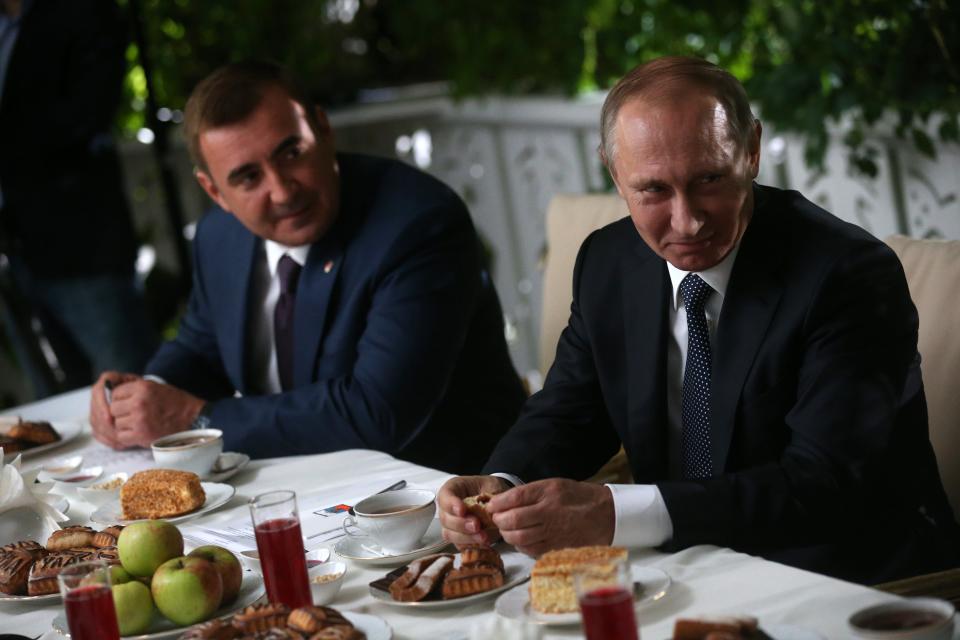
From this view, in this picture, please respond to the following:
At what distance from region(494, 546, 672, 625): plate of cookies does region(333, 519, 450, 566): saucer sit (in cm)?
25

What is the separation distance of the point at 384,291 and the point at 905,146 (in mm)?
1376

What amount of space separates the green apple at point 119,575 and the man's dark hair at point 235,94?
1298 mm

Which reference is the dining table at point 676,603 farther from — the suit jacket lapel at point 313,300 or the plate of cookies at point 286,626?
the suit jacket lapel at point 313,300

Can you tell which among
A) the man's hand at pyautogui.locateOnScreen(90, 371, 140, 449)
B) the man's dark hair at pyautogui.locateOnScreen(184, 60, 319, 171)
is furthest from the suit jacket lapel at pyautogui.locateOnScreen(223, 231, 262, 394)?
the man's hand at pyautogui.locateOnScreen(90, 371, 140, 449)

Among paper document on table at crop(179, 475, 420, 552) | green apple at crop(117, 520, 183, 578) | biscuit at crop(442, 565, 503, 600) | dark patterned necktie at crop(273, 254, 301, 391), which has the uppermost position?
dark patterned necktie at crop(273, 254, 301, 391)

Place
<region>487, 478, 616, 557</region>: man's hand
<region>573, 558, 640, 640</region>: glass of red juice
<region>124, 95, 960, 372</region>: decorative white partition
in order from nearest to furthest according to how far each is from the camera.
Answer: <region>573, 558, 640, 640</region>: glass of red juice, <region>487, 478, 616, 557</region>: man's hand, <region>124, 95, 960, 372</region>: decorative white partition

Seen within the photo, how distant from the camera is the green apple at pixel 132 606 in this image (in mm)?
1446

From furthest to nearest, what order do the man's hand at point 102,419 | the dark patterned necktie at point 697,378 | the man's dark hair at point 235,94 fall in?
the man's dark hair at point 235,94, the man's hand at point 102,419, the dark patterned necktie at point 697,378

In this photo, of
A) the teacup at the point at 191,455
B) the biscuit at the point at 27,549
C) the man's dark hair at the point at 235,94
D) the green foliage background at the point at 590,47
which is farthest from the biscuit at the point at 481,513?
the green foliage background at the point at 590,47

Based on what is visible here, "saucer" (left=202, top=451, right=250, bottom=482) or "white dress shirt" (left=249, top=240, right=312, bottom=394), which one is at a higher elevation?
"white dress shirt" (left=249, top=240, right=312, bottom=394)

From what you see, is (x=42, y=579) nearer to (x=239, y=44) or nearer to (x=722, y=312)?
(x=722, y=312)

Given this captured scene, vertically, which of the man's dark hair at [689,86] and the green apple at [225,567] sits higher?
the man's dark hair at [689,86]

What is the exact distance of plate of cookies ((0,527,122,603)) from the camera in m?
1.63

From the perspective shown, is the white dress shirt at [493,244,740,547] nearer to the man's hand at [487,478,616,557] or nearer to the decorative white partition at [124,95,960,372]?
the man's hand at [487,478,616,557]
